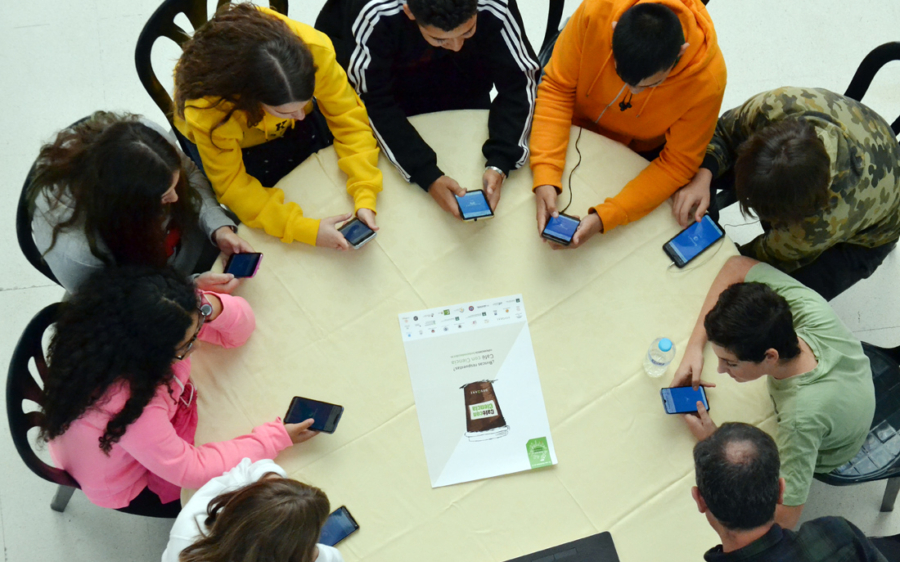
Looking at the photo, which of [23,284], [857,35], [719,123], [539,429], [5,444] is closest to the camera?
[539,429]

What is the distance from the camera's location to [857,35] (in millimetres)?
2869

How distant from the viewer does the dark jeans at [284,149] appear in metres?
1.97

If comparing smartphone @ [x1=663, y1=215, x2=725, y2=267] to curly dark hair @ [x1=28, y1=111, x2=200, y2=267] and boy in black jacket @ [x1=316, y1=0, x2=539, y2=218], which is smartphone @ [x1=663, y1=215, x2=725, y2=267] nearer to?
boy in black jacket @ [x1=316, y1=0, x2=539, y2=218]

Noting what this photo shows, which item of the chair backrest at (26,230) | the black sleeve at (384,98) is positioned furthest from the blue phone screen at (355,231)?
the chair backrest at (26,230)

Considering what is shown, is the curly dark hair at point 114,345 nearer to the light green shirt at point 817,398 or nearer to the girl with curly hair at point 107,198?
the girl with curly hair at point 107,198

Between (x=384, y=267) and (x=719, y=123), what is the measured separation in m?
1.16

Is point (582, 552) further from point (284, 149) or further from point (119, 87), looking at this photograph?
point (119, 87)

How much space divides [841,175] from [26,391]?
6.80 ft

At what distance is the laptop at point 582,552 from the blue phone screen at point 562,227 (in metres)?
0.72

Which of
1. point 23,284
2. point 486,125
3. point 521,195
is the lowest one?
point 23,284

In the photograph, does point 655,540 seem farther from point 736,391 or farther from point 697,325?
point 697,325

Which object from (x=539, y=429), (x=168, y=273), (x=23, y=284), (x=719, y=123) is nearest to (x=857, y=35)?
(x=719, y=123)

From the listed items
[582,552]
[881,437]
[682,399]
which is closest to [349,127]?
[682,399]

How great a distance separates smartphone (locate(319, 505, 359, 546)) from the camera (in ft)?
4.79
